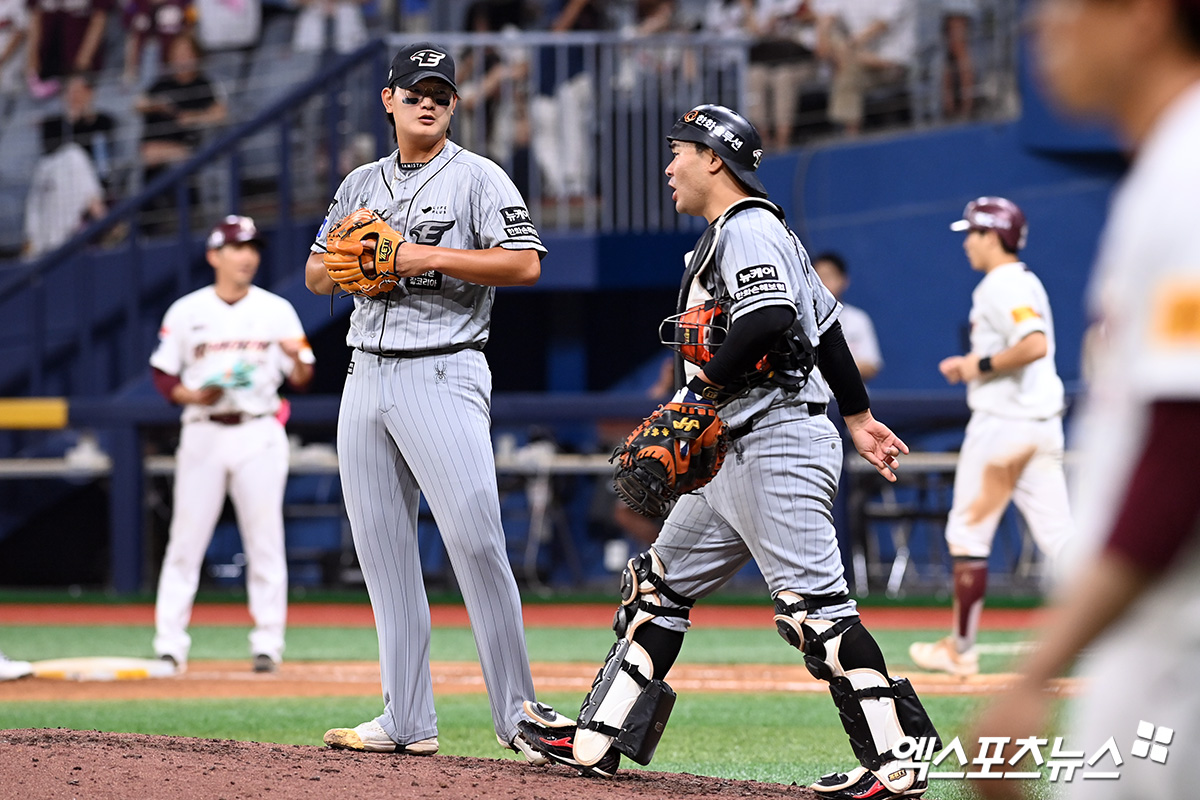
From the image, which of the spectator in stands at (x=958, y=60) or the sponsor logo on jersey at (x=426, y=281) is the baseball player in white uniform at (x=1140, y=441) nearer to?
the sponsor logo on jersey at (x=426, y=281)

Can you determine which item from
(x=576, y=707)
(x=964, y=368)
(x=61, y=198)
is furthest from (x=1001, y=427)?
(x=61, y=198)

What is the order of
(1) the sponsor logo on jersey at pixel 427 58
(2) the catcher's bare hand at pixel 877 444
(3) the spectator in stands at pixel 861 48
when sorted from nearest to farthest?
(2) the catcher's bare hand at pixel 877 444 → (1) the sponsor logo on jersey at pixel 427 58 → (3) the spectator in stands at pixel 861 48

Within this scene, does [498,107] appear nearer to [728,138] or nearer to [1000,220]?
[1000,220]

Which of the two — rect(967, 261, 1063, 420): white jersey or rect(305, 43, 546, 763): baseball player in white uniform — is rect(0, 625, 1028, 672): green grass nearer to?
rect(967, 261, 1063, 420): white jersey

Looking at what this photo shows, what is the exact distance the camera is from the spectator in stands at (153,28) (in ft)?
55.6

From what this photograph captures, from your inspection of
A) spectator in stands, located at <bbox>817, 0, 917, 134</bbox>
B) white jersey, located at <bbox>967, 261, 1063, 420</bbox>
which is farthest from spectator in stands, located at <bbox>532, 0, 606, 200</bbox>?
white jersey, located at <bbox>967, 261, 1063, 420</bbox>

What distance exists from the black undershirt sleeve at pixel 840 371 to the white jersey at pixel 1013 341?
3.31 metres

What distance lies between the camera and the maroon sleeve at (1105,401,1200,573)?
1646 millimetres

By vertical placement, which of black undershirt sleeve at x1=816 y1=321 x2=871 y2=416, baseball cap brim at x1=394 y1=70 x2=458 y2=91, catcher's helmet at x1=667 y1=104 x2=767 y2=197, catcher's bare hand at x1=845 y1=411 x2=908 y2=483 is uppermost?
baseball cap brim at x1=394 y1=70 x2=458 y2=91

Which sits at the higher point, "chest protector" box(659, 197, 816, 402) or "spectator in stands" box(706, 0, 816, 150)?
"spectator in stands" box(706, 0, 816, 150)

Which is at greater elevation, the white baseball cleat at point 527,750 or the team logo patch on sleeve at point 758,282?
the team logo patch on sleeve at point 758,282

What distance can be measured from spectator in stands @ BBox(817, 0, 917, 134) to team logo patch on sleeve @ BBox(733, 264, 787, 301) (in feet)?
33.8

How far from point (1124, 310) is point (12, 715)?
20.1 ft

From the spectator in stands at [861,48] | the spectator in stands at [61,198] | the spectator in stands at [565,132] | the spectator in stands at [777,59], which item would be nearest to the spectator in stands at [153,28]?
the spectator in stands at [61,198]
